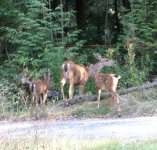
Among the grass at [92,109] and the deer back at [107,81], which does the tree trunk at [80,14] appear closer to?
the grass at [92,109]

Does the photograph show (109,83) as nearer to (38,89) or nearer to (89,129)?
(38,89)

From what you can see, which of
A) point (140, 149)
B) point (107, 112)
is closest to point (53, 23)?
point (107, 112)

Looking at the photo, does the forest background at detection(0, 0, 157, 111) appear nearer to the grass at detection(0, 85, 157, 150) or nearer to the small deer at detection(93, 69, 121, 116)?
the grass at detection(0, 85, 157, 150)

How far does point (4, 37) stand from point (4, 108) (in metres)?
7.60

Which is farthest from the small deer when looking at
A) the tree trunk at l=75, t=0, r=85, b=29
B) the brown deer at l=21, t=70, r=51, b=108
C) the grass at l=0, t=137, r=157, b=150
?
the tree trunk at l=75, t=0, r=85, b=29

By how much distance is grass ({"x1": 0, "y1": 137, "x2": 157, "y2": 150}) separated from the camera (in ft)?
33.2

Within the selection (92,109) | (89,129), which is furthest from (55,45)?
(89,129)

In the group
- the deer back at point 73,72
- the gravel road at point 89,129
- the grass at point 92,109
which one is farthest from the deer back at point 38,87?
the gravel road at point 89,129

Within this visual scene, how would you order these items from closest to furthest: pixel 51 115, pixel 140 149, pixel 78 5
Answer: pixel 140 149 < pixel 51 115 < pixel 78 5

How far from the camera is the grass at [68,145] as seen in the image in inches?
399

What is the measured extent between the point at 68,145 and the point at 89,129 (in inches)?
132

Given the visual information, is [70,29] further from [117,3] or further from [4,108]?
[4,108]

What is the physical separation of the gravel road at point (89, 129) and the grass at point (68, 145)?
42 cm

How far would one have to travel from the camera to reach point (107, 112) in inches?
661
